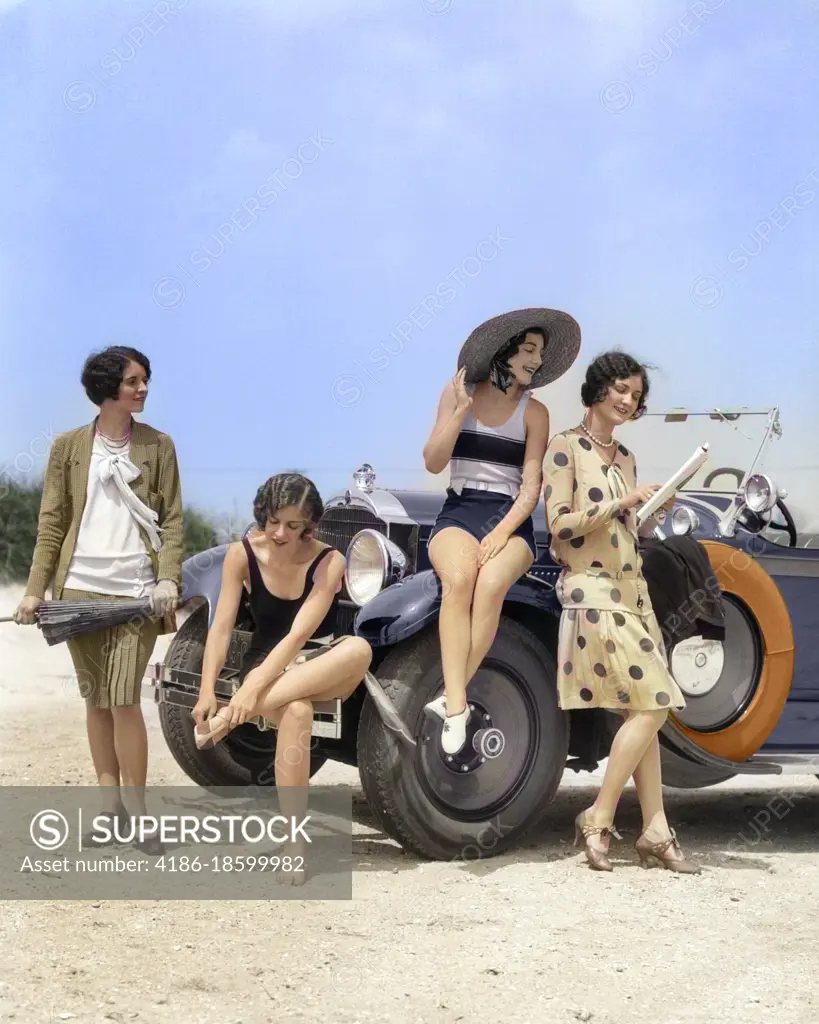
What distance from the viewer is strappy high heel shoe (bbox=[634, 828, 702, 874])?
192 inches

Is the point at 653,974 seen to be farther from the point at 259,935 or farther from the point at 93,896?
the point at 93,896

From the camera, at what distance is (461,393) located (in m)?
4.80

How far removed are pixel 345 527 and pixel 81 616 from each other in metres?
1.85

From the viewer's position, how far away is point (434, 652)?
4.92 meters

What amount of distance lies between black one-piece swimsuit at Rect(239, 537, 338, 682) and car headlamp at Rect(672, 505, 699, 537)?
1.62m

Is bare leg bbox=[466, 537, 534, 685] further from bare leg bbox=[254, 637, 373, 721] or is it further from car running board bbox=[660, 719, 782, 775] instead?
car running board bbox=[660, 719, 782, 775]

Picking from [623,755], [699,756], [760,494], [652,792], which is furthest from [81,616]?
[760,494]

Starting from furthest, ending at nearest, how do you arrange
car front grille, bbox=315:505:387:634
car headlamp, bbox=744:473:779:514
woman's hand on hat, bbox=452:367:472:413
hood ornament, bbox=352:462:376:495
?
hood ornament, bbox=352:462:376:495, car front grille, bbox=315:505:387:634, car headlamp, bbox=744:473:779:514, woman's hand on hat, bbox=452:367:472:413

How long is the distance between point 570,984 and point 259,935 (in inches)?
36.1

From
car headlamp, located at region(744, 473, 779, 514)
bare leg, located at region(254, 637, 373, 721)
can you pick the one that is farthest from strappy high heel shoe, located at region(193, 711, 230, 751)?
car headlamp, located at region(744, 473, 779, 514)

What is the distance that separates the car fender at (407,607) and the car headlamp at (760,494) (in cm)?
110

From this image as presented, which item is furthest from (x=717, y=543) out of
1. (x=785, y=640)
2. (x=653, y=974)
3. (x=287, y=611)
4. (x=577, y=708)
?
(x=653, y=974)

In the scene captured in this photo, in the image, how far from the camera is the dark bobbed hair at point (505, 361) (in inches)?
196

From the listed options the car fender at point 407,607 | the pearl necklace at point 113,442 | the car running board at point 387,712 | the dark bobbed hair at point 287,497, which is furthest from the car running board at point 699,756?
the pearl necklace at point 113,442
